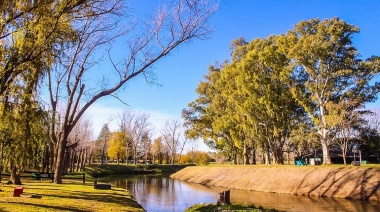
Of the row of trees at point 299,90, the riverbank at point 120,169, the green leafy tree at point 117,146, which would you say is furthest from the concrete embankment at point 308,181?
the green leafy tree at point 117,146

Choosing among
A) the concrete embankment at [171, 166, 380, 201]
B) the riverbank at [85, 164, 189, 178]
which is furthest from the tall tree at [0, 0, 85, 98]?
the riverbank at [85, 164, 189, 178]

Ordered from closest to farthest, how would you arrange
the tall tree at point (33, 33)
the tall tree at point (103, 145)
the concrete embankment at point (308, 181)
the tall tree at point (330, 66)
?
1. the tall tree at point (33, 33)
2. the concrete embankment at point (308, 181)
3. the tall tree at point (330, 66)
4. the tall tree at point (103, 145)

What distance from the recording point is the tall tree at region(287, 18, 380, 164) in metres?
34.5

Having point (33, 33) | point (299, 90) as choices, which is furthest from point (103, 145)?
point (33, 33)

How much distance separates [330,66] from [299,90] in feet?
14.8

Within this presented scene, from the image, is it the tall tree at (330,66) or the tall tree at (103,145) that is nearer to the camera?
the tall tree at (330,66)

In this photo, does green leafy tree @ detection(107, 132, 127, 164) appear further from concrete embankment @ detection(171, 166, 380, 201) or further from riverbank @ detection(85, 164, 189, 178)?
concrete embankment @ detection(171, 166, 380, 201)

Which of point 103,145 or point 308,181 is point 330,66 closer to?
point 308,181

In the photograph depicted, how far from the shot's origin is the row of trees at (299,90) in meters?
34.8

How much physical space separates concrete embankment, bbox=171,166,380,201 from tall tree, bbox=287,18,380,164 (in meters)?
6.56

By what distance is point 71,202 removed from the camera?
14156 mm

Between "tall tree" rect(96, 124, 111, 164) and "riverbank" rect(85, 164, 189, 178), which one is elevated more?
"tall tree" rect(96, 124, 111, 164)

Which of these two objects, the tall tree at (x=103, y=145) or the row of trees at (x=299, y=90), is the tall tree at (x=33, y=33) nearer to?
the row of trees at (x=299, y=90)

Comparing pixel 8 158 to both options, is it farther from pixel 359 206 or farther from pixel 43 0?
pixel 359 206
